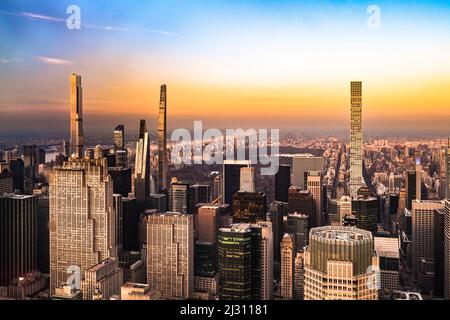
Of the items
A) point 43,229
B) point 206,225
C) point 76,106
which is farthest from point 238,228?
point 43,229

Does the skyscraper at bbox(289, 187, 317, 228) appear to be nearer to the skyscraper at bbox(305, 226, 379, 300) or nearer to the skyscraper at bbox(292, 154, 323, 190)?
the skyscraper at bbox(292, 154, 323, 190)

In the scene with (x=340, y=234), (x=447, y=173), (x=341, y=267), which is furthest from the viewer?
(x=447, y=173)

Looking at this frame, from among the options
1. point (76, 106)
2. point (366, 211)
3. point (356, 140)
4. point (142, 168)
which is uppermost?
point (76, 106)

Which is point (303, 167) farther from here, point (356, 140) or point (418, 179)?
point (418, 179)

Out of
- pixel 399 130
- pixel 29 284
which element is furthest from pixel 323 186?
pixel 29 284

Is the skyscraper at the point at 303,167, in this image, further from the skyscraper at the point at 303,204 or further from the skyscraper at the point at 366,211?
the skyscraper at the point at 366,211

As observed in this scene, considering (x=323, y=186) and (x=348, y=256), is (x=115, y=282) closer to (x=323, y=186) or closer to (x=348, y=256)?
(x=348, y=256)
